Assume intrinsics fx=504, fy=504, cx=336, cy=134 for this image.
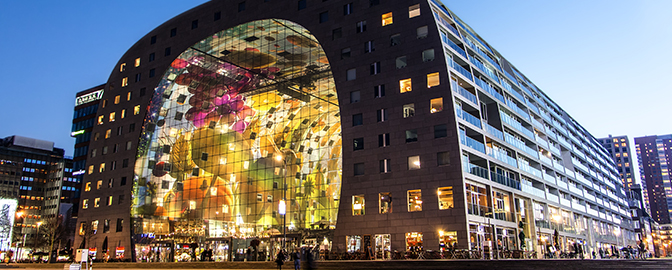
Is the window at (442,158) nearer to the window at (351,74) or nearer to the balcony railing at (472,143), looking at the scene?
the balcony railing at (472,143)

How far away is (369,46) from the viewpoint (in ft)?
184

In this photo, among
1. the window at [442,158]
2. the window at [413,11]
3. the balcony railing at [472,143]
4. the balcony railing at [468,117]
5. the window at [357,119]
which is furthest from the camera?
the window at [357,119]

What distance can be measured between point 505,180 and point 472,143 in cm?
955

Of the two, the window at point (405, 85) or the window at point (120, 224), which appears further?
the window at point (120, 224)

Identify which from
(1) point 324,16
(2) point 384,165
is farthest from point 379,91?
(1) point 324,16

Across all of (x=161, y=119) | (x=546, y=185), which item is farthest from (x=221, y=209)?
(x=546, y=185)

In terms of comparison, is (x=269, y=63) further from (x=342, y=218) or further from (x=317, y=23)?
(x=342, y=218)

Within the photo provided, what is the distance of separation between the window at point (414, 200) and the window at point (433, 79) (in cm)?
1097

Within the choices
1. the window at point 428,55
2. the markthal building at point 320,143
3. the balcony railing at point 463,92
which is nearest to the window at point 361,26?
the markthal building at point 320,143

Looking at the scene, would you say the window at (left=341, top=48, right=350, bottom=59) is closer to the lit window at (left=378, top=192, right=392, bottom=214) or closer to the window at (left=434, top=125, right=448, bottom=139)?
the window at (left=434, top=125, right=448, bottom=139)

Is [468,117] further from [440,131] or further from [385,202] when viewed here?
[385,202]

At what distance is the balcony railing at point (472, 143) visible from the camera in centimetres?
5042

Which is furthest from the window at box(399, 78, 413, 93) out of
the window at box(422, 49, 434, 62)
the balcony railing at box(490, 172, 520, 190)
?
the balcony railing at box(490, 172, 520, 190)

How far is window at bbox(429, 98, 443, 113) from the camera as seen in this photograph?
50.9 metres
